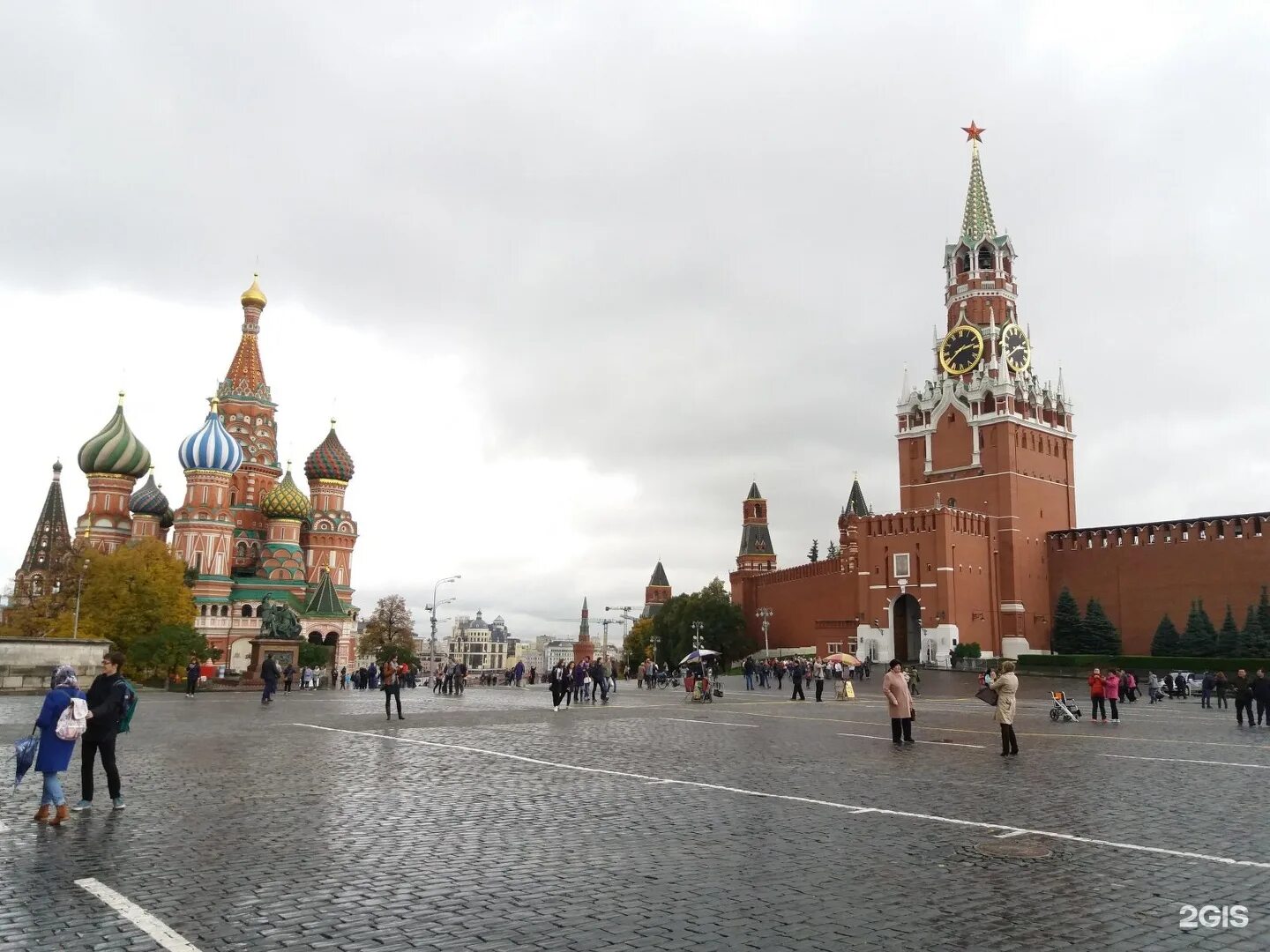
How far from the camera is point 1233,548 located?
170ft

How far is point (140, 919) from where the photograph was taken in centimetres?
521

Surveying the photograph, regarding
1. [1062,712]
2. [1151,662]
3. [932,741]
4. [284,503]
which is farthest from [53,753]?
[284,503]

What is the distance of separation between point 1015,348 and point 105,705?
6557 centimetres

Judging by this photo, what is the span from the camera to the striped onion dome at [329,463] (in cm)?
7412

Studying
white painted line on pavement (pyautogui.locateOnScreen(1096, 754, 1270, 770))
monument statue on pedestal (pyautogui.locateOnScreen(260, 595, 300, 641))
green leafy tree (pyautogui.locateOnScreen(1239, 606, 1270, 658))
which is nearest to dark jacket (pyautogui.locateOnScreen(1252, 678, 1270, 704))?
white painted line on pavement (pyautogui.locateOnScreen(1096, 754, 1270, 770))

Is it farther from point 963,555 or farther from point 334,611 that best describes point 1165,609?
point 334,611

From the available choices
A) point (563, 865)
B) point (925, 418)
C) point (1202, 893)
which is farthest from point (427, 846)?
point (925, 418)

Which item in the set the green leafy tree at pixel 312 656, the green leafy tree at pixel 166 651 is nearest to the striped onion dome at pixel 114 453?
the green leafy tree at pixel 312 656

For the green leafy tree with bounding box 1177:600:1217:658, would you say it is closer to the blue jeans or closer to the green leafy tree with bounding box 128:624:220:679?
the green leafy tree with bounding box 128:624:220:679

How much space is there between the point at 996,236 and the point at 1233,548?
1103 inches

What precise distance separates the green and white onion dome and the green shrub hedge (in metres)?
56.8

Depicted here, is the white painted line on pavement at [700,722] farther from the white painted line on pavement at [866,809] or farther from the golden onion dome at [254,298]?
the golden onion dome at [254,298]

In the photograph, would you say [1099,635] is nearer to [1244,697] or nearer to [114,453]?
[1244,697]

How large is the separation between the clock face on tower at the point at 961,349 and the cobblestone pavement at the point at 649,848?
179 feet
